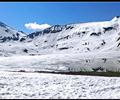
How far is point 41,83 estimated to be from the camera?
768 inches

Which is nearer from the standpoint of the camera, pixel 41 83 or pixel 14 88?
pixel 14 88

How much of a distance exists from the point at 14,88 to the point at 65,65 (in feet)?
164

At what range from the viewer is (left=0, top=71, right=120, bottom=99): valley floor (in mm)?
15859

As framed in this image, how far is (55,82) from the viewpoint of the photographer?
64.6ft

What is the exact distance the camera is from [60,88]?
58.3 feet

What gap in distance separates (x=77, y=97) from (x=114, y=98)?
1.97 metres

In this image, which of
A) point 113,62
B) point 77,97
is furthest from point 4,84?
point 113,62

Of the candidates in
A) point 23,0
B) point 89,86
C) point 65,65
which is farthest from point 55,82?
point 65,65

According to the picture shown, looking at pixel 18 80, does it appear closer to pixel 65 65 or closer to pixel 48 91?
pixel 48 91

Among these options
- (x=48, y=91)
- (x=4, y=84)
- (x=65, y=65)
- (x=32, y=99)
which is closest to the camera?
(x=32, y=99)

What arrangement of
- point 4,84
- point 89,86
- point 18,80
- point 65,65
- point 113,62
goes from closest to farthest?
point 89,86 < point 4,84 < point 18,80 < point 65,65 < point 113,62

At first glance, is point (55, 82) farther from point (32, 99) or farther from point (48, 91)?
point (32, 99)

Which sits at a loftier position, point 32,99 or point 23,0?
point 23,0

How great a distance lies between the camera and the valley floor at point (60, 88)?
1586 cm
